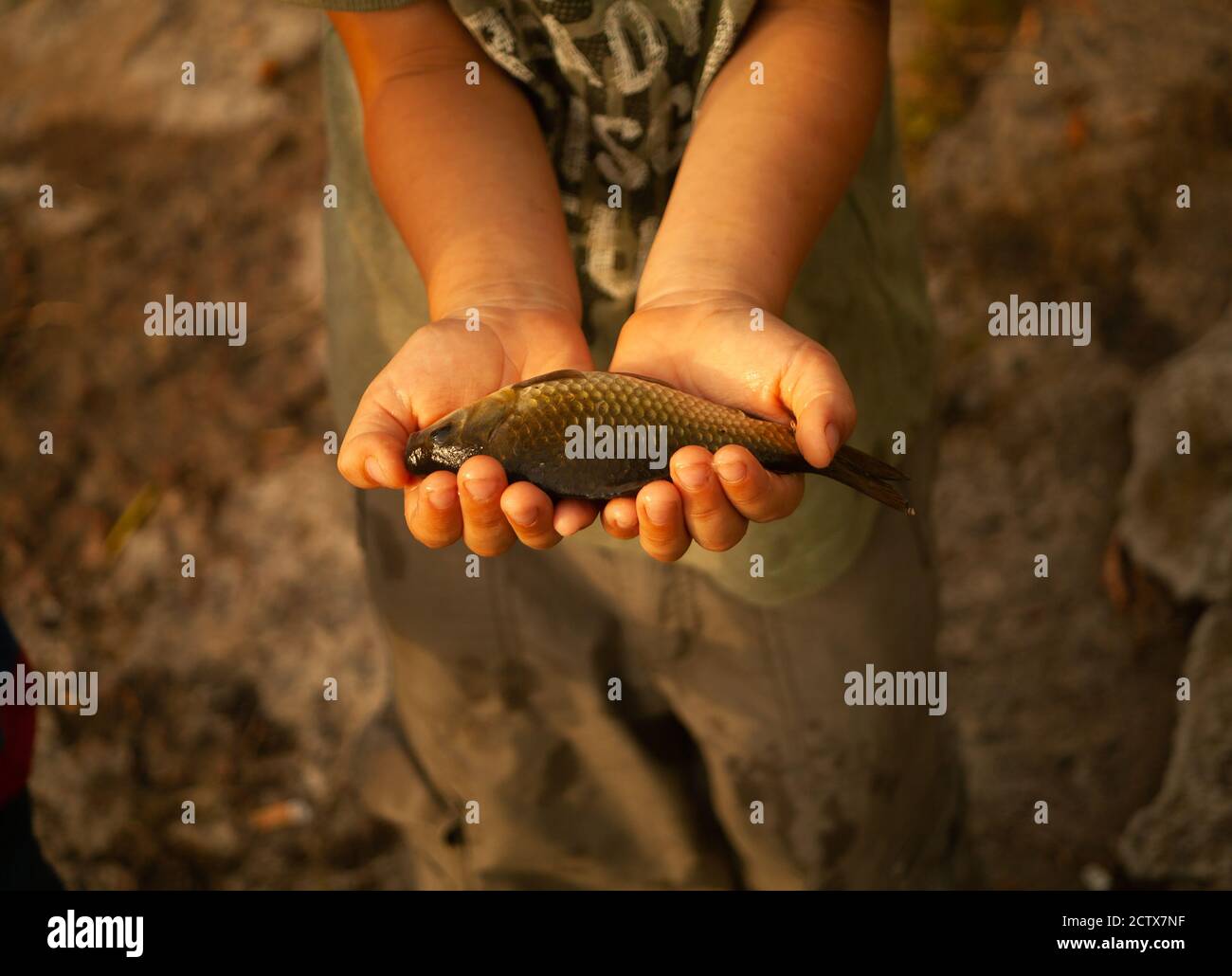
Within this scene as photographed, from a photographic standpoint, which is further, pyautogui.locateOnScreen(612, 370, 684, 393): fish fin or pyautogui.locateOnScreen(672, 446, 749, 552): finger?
pyautogui.locateOnScreen(612, 370, 684, 393): fish fin

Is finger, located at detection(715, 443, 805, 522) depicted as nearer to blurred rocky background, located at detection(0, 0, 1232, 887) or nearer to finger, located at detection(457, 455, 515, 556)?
finger, located at detection(457, 455, 515, 556)

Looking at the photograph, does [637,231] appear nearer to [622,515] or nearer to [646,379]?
[646,379]

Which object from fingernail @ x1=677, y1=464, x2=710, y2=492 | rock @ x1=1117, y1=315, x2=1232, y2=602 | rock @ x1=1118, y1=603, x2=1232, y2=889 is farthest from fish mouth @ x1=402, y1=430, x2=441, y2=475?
rock @ x1=1117, y1=315, x2=1232, y2=602

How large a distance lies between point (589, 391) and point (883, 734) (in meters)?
0.95

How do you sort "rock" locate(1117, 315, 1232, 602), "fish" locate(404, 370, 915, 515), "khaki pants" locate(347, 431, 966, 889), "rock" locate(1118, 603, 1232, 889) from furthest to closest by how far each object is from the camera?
"rock" locate(1117, 315, 1232, 602) → "rock" locate(1118, 603, 1232, 889) → "khaki pants" locate(347, 431, 966, 889) → "fish" locate(404, 370, 915, 515)

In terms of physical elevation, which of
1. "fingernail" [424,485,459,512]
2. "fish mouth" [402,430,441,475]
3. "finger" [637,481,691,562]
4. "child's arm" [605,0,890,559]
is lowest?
"finger" [637,481,691,562]

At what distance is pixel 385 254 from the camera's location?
196 centimetres

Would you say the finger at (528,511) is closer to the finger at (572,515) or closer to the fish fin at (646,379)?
the finger at (572,515)

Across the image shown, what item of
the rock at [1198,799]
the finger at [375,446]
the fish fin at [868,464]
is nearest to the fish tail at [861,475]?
the fish fin at [868,464]

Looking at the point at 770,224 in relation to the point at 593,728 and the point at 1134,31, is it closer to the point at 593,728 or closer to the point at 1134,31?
the point at 593,728

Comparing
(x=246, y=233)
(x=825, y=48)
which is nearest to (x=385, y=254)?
(x=825, y=48)

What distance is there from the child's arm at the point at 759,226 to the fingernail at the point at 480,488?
0.57 feet

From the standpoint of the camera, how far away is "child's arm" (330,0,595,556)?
5.30 feet

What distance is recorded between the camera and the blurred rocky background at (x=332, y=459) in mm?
2928
